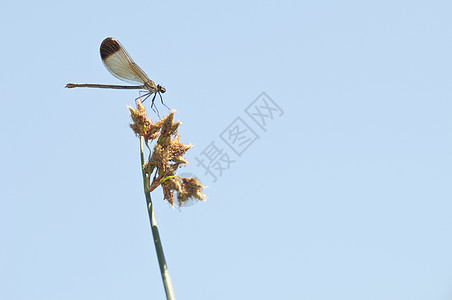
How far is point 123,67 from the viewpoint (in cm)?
630

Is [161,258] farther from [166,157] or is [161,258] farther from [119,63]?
[119,63]

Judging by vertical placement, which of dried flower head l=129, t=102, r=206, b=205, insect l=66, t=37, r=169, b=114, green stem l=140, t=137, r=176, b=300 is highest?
insect l=66, t=37, r=169, b=114

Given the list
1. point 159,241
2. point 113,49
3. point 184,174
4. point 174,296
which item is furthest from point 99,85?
A: point 174,296

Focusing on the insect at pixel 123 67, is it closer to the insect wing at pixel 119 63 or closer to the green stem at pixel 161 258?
the insect wing at pixel 119 63

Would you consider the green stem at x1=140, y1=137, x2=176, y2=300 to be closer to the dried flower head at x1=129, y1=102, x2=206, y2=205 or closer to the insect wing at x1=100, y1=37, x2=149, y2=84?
the dried flower head at x1=129, y1=102, x2=206, y2=205

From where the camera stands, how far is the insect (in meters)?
6.12

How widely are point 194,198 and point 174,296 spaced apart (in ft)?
5.07

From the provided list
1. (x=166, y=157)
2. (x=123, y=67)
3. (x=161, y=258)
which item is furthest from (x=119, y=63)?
(x=161, y=258)

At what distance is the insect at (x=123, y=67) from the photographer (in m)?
6.12

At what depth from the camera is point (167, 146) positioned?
579 centimetres

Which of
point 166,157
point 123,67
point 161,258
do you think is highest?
point 123,67

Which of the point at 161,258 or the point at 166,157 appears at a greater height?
the point at 166,157

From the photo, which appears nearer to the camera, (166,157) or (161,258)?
(161,258)

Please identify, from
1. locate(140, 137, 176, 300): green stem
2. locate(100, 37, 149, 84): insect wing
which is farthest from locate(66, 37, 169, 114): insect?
locate(140, 137, 176, 300): green stem
